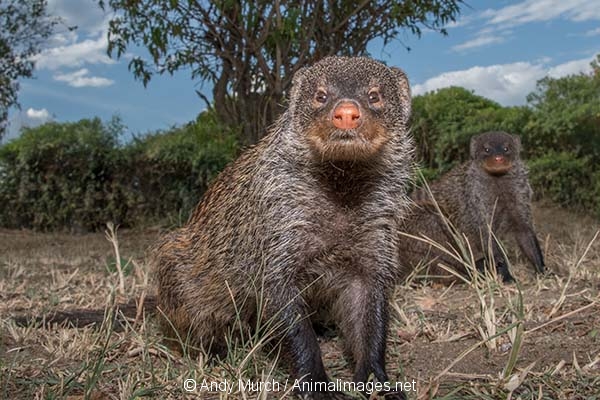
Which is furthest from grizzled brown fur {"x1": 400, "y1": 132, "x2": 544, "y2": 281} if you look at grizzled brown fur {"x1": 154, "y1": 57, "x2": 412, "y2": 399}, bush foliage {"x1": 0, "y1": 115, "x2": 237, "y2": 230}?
bush foliage {"x1": 0, "y1": 115, "x2": 237, "y2": 230}

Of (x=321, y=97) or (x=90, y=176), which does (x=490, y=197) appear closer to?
(x=321, y=97)

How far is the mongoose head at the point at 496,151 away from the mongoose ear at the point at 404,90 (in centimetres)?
284

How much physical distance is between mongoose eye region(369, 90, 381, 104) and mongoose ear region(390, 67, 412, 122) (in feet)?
0.93

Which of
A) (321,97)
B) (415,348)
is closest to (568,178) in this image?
(415,348)

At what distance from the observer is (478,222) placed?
5.87 m

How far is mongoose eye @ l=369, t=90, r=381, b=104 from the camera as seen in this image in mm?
2855

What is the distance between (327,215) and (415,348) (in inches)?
32.7

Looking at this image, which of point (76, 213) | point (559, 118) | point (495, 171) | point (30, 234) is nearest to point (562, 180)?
point (559, 118)

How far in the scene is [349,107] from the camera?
258 centimetres

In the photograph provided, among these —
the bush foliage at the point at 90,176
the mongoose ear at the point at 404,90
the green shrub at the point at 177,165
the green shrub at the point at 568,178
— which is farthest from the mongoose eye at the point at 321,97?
the green shrub at the point at 568,178

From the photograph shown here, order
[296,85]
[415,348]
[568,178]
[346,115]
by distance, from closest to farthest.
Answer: [346,115]
[296,85]
[415,348]
[568,178]

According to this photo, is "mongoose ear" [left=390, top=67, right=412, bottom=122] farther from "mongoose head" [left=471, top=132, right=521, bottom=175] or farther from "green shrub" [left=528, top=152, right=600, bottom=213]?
"green shrub" [left=528, top=152, right=600, bottom=213]

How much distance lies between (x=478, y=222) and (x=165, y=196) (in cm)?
542

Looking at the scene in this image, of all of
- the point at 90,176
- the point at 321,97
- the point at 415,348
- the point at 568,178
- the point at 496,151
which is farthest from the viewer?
the point at 568,178
